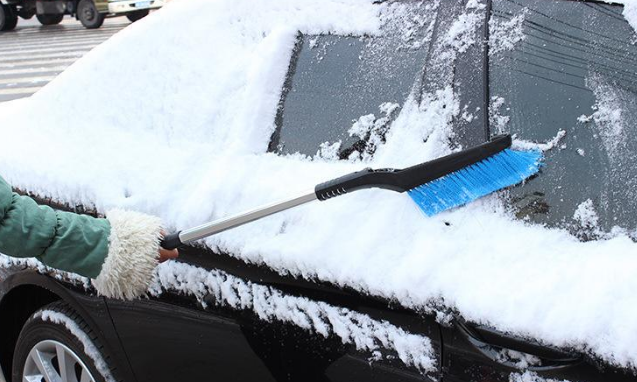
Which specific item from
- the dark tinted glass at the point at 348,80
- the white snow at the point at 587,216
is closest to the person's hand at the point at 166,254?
the dark tinted glass at the point at 348,80

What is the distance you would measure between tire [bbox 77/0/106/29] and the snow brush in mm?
16452

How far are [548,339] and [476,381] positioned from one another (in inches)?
7.0

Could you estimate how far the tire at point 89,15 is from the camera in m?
16.5

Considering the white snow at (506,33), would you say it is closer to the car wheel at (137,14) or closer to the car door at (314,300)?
the car door at (314,300)

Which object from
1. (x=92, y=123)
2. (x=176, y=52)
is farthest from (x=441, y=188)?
(x=92, y=123)

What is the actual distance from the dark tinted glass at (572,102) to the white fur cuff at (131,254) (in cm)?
93

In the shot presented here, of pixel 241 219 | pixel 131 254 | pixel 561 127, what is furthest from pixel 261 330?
pixel 561 127

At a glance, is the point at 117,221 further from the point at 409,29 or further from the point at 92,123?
the point at 409,29

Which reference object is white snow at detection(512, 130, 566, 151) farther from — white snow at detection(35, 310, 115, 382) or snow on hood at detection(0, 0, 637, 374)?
white snow at detection(35, 310, 115, 382)

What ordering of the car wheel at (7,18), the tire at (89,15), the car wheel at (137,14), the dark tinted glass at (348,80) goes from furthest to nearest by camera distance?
1. the car wheel at (7,18)
2. the car wheel at (137,14)
3. the tire at (89,15)
4. the dark tinted glass at (348,80)

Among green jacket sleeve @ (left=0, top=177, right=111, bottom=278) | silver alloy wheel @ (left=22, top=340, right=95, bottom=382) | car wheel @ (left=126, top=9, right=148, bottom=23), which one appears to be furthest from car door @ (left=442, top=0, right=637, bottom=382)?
car wheel @ (left=126, top=9, right=148, bottom=23)

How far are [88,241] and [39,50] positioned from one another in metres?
13.7

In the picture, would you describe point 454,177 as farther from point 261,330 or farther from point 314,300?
point 261,330

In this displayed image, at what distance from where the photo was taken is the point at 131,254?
5.82 feet
